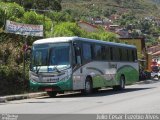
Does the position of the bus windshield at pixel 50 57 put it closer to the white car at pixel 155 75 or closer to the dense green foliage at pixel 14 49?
the dense green foliage at pixel 14 49

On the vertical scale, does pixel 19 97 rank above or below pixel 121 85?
above

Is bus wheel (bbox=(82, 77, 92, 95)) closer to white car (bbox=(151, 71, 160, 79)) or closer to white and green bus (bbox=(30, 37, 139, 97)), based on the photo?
white and green bus (bbox=(30, 37, 139, 97))

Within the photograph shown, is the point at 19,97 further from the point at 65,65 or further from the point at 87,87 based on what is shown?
the point at 87,87

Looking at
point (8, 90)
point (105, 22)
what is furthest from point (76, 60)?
point (105, 22)

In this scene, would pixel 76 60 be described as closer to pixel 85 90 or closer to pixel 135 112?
pixel 85 90

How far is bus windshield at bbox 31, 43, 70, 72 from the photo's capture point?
2348 centimetres

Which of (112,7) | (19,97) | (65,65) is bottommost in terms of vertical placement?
(19,97)

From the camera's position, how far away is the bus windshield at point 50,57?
77.0 ft

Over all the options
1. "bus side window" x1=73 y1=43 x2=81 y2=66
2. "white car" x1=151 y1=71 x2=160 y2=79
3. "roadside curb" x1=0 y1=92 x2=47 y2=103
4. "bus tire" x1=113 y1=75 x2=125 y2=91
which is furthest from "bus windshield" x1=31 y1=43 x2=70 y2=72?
"white car" x1=151 y1=71 x2=160 y2=79

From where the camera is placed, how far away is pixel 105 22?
443 feet

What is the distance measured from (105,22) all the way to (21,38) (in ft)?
338

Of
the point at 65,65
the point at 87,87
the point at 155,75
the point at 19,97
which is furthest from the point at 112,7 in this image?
the point at 19,97

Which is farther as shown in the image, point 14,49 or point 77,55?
point 14,49

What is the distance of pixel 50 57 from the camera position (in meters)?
23.6
